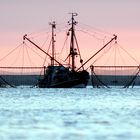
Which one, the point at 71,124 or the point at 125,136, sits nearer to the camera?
the point at 125,136

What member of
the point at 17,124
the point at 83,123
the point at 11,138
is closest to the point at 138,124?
the point at 83,123

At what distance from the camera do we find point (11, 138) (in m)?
63.8

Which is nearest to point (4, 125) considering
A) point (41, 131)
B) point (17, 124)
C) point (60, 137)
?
point (17, 124)

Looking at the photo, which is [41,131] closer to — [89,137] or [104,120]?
[89,137]

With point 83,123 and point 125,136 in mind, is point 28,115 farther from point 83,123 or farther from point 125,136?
point 125,136

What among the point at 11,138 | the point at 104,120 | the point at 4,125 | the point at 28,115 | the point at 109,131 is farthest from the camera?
the point at 28,115

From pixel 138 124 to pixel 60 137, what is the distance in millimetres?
13377

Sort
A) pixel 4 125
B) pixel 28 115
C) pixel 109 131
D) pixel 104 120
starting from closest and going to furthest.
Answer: pixel 109 131 < pixel 4 125 < pixel 104 120 < pixel 28 115

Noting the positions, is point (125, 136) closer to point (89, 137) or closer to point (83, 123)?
point (89, 137)

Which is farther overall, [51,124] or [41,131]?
[51,124]

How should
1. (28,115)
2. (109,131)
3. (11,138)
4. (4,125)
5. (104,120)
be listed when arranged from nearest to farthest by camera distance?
(11,138) < (109,131) < (4,125) < (104,120) < (28,115)

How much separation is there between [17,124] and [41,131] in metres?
7.89

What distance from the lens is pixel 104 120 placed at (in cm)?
8281

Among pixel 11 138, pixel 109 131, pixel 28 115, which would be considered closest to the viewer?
pixel 11 138
